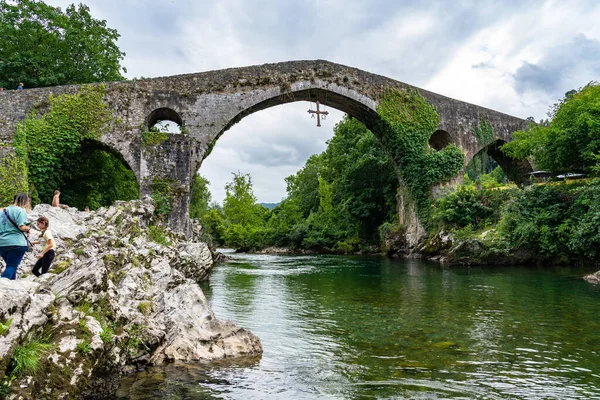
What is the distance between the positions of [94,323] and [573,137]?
1766 cm

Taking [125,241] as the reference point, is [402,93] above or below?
above

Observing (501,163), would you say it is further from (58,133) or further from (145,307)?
(145,307)

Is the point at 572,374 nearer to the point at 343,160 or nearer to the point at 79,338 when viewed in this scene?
the point at 79,338

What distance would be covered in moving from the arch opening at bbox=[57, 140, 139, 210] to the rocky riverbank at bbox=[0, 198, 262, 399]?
37.5 ft

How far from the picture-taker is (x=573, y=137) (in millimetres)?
17453

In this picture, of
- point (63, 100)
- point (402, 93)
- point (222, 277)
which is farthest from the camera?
point (402, 93)

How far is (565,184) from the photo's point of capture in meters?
18.6

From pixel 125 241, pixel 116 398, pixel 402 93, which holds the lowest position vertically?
pixel 116 398

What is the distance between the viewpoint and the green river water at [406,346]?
4.65m

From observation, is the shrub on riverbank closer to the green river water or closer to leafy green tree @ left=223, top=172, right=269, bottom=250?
the green river water

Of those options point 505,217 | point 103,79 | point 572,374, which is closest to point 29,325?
point 572,374

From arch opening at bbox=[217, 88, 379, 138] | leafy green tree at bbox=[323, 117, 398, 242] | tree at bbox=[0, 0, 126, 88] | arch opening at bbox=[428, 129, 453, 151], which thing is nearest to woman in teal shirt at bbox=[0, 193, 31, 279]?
arch opening at bbox=[217, 88, 379, 138]

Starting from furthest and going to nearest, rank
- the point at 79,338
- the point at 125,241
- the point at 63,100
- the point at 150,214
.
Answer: the point at 63,100 → the point at 150,214 → the point at 125,241 → the point at 79,338

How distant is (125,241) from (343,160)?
2948cm
